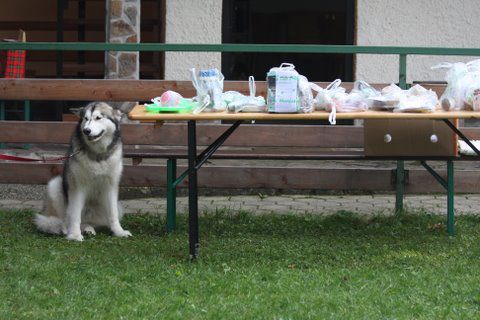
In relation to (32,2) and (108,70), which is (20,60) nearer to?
(108,70)

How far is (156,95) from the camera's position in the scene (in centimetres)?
777

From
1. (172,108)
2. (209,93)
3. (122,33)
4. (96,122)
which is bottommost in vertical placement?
(96,122)

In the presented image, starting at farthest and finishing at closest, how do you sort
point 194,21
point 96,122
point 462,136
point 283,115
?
point 194,21 → point 96,122 → point 462,136 → point 283,115

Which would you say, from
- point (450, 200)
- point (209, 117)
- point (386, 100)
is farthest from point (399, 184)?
point (209, 117)

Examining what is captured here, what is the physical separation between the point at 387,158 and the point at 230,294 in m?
2.42

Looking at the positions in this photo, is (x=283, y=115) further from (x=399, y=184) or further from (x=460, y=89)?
(x=399, y=184)

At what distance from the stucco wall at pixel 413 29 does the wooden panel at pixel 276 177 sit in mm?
3323

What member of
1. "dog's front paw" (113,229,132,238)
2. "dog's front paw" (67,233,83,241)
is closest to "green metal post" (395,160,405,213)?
"dog's front paw" (113,229,132,238)

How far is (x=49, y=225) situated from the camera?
7.10 meters

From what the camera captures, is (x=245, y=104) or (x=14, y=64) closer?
(x=245, y=104)

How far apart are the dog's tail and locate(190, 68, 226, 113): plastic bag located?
1.83 meters

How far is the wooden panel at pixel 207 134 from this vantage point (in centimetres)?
780

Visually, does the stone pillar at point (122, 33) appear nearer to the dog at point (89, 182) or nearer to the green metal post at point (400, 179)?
the dog at point (89, 182)

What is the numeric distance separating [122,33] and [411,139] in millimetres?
4146
